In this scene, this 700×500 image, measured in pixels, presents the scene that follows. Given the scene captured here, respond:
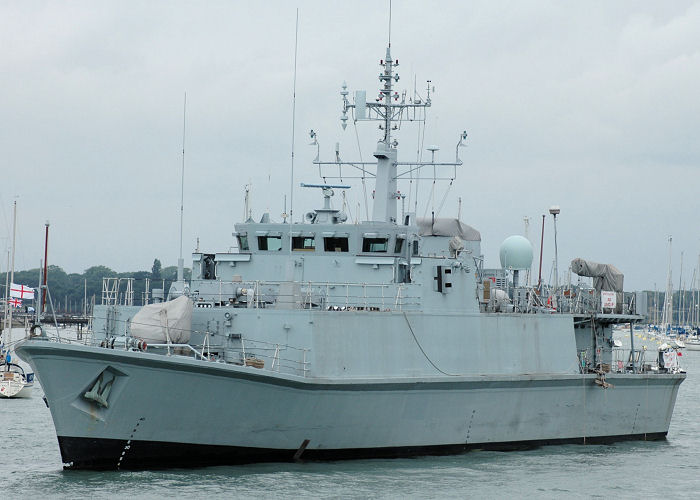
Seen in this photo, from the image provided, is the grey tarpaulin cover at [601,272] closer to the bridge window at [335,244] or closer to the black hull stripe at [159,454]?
the bridge window at [335,244]

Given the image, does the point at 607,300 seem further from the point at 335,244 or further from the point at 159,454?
the point at 159,454

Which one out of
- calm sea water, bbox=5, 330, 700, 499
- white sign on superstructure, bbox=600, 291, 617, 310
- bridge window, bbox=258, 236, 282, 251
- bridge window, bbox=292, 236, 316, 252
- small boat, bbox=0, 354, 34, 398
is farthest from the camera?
small boat, bbox=0, 354, 34, 398

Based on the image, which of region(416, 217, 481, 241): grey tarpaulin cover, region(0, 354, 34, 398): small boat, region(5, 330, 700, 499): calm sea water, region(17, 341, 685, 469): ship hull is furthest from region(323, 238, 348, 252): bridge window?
region(0, 354, 34, 398): small boat

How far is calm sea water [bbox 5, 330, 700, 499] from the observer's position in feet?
56.0

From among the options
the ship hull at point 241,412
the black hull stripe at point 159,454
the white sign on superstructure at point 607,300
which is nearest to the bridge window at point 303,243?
the ship hull at point 241,412

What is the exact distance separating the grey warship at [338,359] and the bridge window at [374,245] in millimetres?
32

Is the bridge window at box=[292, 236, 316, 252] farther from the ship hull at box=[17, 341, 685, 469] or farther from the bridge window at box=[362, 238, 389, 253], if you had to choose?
the ship hull at box=[17, 341, 685, 469]

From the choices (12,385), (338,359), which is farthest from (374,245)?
(12,385)

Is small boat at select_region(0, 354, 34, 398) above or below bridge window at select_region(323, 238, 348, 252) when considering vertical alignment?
below

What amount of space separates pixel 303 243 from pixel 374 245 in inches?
54.8

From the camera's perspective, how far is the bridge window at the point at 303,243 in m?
21.9

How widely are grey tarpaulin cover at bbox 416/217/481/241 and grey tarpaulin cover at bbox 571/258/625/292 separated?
2.57 metres

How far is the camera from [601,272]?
2708cm

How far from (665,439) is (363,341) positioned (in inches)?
412
